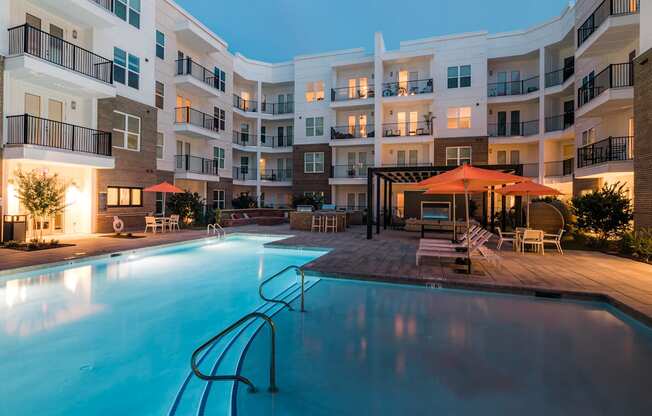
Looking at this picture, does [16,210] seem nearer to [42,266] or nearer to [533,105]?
[42,266]

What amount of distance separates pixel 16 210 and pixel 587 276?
61.5 ft

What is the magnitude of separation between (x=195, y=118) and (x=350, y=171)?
39.0ft

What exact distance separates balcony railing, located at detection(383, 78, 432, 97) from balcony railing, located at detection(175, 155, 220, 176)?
45.2 feet

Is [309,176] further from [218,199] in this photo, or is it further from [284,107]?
[284,107]

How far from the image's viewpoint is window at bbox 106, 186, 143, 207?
53.9ft

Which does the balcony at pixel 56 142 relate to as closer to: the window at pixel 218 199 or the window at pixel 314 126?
the window at pixel 218 199

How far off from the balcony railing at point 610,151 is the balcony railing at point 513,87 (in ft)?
28.8

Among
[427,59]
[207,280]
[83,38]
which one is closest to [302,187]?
[427,59]

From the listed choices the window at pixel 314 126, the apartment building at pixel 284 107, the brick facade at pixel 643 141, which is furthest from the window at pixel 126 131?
the brick facade at pixel 643 141

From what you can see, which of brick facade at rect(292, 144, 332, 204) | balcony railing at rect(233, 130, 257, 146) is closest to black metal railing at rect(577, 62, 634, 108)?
brick facade at rect(292, 144, 332, 204)

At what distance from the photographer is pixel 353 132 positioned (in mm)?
26703

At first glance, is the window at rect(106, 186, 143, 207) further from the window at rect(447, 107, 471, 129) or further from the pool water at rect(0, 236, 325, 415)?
the window at rect(447, 107, 471, 129)

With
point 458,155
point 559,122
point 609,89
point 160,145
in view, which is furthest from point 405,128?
point 160,145

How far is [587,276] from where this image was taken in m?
7.70
